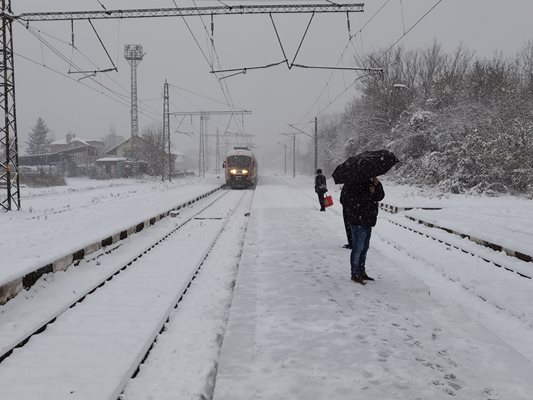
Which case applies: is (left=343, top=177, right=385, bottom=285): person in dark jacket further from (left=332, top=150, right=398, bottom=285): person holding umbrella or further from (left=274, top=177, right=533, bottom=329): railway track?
(left=274, top=177, right=533, bottom=329): railway track

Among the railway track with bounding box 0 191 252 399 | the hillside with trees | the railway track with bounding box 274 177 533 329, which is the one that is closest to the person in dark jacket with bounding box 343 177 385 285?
the railway track with bounding box 274 177 533 329

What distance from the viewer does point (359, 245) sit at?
645cm

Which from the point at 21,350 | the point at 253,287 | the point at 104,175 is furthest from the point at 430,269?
the point at 104,175

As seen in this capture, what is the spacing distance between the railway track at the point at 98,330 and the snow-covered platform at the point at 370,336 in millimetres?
1037

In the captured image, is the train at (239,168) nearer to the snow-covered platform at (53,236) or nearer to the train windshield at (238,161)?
the train windshield at (238,161)

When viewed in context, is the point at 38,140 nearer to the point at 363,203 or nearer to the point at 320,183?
the point at 320,183

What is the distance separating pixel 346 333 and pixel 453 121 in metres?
26.5

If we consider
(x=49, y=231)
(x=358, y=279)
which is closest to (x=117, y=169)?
(x=49, y=231)

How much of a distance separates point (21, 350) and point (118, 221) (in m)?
9.66

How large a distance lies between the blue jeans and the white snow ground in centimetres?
28

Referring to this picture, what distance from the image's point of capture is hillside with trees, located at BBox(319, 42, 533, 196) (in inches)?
950

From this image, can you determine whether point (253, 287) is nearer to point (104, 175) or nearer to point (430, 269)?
point (430, 269)

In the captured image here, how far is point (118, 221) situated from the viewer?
1403 centimetres

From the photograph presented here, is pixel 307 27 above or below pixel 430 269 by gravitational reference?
above
